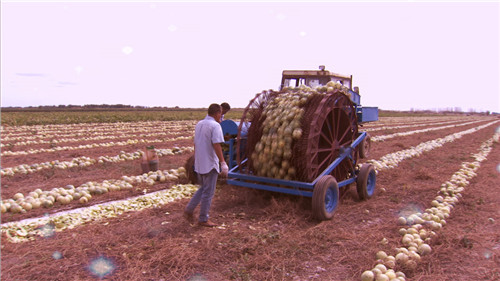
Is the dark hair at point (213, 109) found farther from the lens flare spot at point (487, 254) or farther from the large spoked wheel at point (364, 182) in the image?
the lens flare spot at point (487, 254)

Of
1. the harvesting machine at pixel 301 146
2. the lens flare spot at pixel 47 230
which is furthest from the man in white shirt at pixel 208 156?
the lens flare spot at pixel 47 230

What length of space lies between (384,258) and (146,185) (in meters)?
5.61

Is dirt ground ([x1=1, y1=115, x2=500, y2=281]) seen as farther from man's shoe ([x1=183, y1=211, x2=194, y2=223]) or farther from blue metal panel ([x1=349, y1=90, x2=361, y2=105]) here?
blue metal panel ([x1=349, y1=90, x2=361, y2=105])

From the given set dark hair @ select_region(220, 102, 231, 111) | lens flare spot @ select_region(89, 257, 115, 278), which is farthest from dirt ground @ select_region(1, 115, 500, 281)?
dark hair @ select_region(220, 102, 231, 111)

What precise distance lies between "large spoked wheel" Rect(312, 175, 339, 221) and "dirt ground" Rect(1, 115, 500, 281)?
151 millimetres

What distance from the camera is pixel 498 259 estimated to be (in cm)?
460

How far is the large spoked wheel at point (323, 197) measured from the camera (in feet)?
18.4

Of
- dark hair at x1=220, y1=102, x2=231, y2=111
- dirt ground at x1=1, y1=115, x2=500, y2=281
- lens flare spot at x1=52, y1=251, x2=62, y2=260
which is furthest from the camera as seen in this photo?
dark hair at x1=220, y1=102, x2=231, y2=111

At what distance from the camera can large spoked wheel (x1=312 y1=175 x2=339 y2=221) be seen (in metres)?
5.62

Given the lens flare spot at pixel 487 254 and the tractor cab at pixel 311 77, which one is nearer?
the lens flare spot at pixel 487 254

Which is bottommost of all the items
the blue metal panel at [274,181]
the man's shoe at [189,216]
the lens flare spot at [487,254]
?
the lens flare spot at [487,254]

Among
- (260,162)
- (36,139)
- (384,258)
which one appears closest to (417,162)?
(260,162)

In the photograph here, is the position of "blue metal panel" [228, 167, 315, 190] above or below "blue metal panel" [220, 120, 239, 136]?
below

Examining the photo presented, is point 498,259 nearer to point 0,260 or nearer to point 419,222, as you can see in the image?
point 419,222
